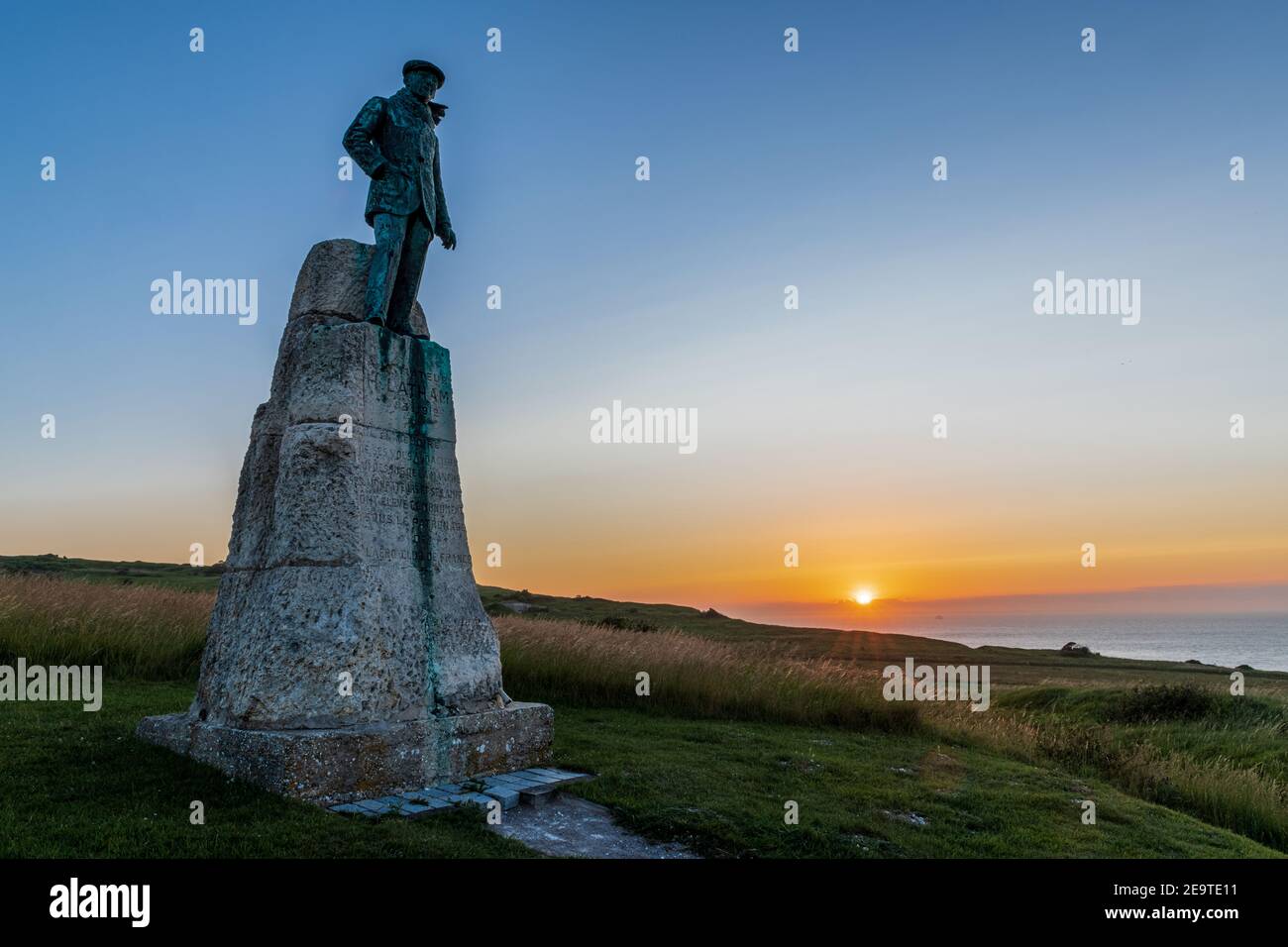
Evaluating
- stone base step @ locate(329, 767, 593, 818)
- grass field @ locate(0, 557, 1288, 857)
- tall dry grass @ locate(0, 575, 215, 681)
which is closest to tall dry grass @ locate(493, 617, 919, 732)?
grass field @ locate(0, 557, 1288, 857)

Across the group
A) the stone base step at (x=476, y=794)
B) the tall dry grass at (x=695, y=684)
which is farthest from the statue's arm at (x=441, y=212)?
the tall dry grass at (x=695, y=684)

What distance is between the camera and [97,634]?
12891 mm

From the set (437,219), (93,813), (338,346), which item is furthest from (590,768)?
(437,219)

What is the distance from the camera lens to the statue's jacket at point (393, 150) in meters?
8.58

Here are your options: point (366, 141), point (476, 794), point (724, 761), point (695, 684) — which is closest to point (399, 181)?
point (366, 141)

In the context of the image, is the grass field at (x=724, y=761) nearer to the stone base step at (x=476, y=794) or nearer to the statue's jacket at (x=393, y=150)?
the stone base step at (x=476, y=794)

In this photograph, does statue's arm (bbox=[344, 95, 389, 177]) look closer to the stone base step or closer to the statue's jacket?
the statue's jacket

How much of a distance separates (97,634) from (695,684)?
8.97 meters

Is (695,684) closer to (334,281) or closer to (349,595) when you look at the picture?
(349,595)

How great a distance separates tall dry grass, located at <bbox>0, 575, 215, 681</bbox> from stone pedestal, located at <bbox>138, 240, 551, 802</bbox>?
18.2ft

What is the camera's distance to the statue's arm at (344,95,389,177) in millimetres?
8562

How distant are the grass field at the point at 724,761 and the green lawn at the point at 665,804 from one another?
3cm
